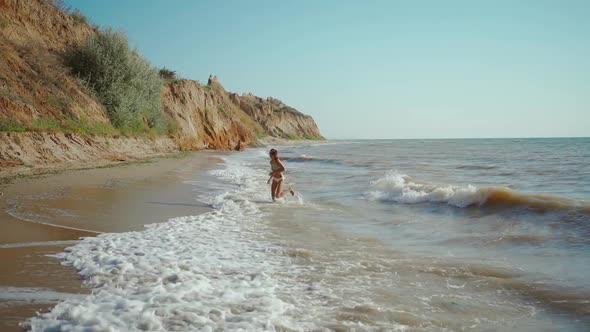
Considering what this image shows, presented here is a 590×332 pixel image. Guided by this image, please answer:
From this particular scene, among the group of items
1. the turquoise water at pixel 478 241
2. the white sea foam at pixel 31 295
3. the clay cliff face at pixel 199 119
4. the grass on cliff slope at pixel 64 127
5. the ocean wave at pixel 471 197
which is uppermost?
the clay cliff face at pixel 199 119

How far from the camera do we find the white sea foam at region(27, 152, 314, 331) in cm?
318

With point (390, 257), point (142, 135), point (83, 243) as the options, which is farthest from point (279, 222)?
point (142, 135)

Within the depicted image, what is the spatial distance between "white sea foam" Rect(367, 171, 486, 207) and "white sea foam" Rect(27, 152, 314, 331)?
572 cm

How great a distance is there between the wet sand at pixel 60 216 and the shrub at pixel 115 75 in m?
7.73

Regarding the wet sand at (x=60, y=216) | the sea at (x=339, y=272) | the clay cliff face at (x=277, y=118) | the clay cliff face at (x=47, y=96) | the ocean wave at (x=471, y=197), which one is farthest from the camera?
the clay cliff face at (x=277, y=118)

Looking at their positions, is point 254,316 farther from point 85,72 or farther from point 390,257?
point 85,72

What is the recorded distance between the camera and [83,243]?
5.21 meters

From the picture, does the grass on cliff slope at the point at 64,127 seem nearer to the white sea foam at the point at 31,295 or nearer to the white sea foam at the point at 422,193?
the white sea foam at the point at 31,295

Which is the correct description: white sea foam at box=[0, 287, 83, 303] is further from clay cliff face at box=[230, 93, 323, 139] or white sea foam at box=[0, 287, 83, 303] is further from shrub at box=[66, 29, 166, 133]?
clay cliff face at box=[230, 93, 323, 139]

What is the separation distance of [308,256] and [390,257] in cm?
113

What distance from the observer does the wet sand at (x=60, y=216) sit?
11.8ft

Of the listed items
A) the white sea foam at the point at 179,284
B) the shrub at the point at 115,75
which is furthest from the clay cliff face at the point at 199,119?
the white sea foam at the point at 179,284

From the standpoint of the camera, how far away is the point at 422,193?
11.2 meters

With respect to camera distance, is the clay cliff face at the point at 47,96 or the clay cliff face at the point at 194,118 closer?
the clay cliff face at the point at 47,96
